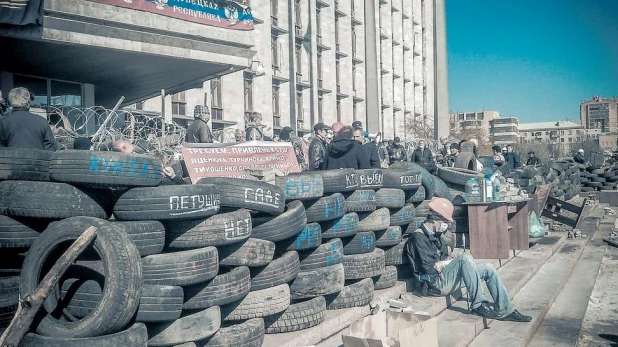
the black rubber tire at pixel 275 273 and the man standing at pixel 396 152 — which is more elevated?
the man standing at pixel 396 152

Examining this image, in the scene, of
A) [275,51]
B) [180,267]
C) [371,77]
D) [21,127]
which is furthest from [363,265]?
[371,77]

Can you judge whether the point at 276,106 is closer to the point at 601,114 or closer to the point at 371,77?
the point at 371,77

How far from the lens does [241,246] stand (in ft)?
17.9

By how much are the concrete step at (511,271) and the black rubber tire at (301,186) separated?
4.56 ft

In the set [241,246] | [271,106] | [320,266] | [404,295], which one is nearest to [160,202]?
[241,246]

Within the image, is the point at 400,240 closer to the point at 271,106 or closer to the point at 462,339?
the point at 462,339

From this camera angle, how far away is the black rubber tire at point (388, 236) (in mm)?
7766

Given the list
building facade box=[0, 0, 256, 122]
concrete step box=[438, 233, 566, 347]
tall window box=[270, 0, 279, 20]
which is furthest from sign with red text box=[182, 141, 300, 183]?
tall window box=[270, 0, 279, 20]

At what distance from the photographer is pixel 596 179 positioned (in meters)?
26.8

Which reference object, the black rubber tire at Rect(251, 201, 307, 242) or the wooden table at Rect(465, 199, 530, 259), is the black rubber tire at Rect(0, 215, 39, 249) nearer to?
the black rubber tire at Rect(251, 201, 307, 242)

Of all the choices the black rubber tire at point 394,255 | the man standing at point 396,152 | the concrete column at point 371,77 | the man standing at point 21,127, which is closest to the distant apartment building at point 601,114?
the concrete column at point 371,77

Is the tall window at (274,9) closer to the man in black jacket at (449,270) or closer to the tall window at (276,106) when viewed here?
the tall window at (276,106)

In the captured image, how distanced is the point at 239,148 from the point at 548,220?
1079 centimetres

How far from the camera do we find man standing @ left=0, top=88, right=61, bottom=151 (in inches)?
242
